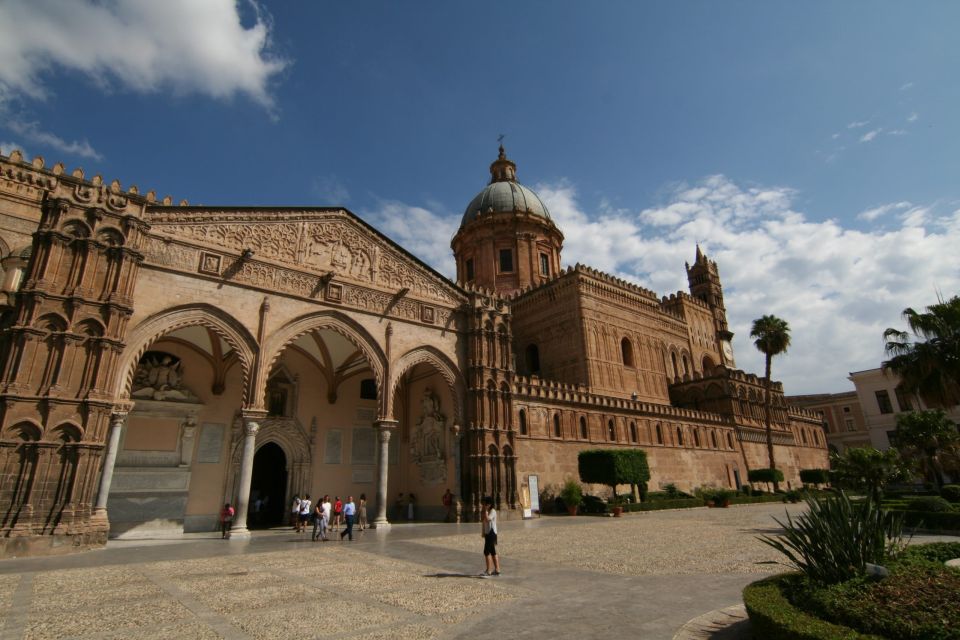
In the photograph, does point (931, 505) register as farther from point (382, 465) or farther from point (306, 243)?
point (306, 243)

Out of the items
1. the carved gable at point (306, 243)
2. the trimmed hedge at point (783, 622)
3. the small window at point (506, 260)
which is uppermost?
the small window at point (506, 260)

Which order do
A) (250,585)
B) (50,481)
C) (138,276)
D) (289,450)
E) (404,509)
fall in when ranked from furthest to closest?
(404,509)
(289,450)
(138,276)
(50,481)
(250,585)

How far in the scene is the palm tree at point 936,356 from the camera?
19062 mm

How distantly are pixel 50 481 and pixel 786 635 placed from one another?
15.2 meters

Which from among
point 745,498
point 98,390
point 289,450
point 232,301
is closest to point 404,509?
point 289,450

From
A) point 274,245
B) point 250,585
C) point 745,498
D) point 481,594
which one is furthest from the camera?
point 745,498

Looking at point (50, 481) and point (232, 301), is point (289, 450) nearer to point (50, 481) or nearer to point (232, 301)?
point (232, 301)

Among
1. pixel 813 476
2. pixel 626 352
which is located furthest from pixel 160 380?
pixel 813 476

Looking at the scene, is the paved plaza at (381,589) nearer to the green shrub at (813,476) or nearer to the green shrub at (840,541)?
the green shrub at (840,541)

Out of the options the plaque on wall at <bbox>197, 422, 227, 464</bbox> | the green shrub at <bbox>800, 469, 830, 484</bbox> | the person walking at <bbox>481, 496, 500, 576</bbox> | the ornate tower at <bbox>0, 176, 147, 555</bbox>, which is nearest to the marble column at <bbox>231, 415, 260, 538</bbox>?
the ornate tower at <bbox>0, 176, 147, 555</bbox>

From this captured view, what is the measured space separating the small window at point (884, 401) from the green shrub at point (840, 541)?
55.2m

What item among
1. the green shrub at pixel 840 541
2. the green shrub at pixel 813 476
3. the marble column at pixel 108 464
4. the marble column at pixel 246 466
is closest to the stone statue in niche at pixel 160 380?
the marble column at pixel 246 466

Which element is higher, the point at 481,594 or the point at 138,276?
the point at 138,276

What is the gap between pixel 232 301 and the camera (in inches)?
663
